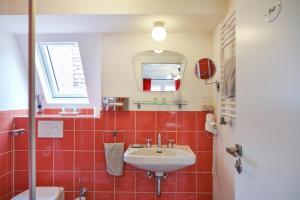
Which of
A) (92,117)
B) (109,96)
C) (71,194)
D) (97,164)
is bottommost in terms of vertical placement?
(71,194)

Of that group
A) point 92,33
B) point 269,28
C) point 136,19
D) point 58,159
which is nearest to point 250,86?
point 269,28

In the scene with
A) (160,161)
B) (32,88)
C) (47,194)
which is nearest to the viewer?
(32,88)

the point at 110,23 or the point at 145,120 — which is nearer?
the point at 110,23

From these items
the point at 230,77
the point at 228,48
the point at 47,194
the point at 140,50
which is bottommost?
the point at 47,194

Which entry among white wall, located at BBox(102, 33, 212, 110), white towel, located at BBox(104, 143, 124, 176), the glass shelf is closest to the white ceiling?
white wall, located at BBox(102, 33, 212, 110)

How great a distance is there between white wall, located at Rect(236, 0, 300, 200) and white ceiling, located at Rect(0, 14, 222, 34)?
38.1 inches

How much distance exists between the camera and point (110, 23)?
232 cm

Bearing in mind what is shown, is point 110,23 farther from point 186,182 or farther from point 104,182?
point 186,182

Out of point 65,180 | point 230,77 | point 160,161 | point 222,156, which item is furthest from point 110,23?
point 65,180

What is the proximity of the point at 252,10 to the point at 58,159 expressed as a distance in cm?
238

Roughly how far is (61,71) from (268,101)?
8.27ft

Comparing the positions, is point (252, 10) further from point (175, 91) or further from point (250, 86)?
point (175, 91)

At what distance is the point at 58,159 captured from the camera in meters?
2.68

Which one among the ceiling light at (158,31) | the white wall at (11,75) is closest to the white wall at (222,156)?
the ceiling light at (158,31)
